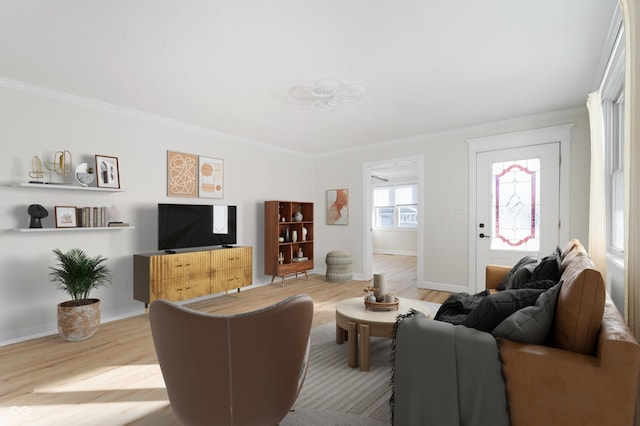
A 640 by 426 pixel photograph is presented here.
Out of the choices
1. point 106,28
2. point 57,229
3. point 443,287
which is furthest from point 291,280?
point 106,28

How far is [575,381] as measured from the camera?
127 centimetres

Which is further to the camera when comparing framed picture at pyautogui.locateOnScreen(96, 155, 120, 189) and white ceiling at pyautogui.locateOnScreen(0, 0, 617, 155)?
framed picture at pyautogui.locateOnScreen(96, 155, 120, 189)

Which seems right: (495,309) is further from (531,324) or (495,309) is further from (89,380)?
(89,380)

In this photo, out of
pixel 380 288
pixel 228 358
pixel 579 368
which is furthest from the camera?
pixel 380 288

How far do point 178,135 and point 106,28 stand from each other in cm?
235

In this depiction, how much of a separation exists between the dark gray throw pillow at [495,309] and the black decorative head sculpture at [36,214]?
389cm

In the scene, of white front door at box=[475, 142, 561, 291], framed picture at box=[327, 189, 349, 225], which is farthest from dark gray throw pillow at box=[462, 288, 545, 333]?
framed picture at box=[327, 189, 349, 225]

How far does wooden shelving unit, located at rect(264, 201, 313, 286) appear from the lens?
18.5 ft

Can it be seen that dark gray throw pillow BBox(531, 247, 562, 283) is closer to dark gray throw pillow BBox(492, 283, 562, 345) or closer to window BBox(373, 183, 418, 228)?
dark gray throw pillow BBox(492, 283, 562, 345)

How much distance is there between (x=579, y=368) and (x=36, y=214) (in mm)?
4308

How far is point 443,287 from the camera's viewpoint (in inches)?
206

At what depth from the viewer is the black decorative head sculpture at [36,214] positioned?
3.24 meters

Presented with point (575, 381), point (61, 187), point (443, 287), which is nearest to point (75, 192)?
point (61, 187)

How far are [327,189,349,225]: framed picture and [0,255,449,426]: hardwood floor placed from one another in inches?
107
